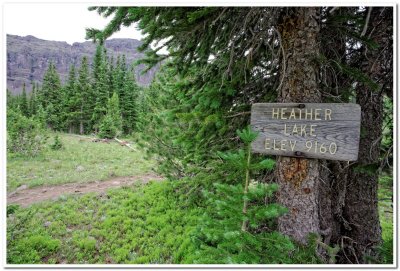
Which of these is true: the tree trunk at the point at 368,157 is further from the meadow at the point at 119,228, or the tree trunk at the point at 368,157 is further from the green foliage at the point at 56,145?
the green foliage at the point at 56,145

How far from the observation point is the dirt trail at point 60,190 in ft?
25.7

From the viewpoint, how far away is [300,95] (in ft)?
6.68

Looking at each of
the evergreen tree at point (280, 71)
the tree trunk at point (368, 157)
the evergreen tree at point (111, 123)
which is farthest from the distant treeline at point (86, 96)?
the tree trunk at point (368, 157)

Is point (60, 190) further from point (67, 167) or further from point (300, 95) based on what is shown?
point (300, 95)

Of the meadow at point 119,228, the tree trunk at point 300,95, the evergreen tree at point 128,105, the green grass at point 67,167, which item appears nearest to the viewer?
the tree trunk at point 300,95


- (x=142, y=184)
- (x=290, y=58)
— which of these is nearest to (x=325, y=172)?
(x=290, y=58)

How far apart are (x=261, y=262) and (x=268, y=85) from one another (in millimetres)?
1854

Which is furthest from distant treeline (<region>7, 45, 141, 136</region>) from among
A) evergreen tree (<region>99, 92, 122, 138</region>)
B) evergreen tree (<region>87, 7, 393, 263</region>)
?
evergreen tree (<region>87, 7, 393, 263</region>)

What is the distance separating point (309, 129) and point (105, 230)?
18.1 feet

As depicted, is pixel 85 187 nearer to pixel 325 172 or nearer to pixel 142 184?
pixel 142 184

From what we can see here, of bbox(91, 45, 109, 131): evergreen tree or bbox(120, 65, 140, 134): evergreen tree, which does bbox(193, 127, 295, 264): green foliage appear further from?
bbox(120, 65, 140, 134): evergreen tree

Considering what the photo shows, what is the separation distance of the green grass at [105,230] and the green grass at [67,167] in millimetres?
2190

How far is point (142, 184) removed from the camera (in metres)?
9.66

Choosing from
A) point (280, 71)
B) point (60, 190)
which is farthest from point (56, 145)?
point (280, 71)
